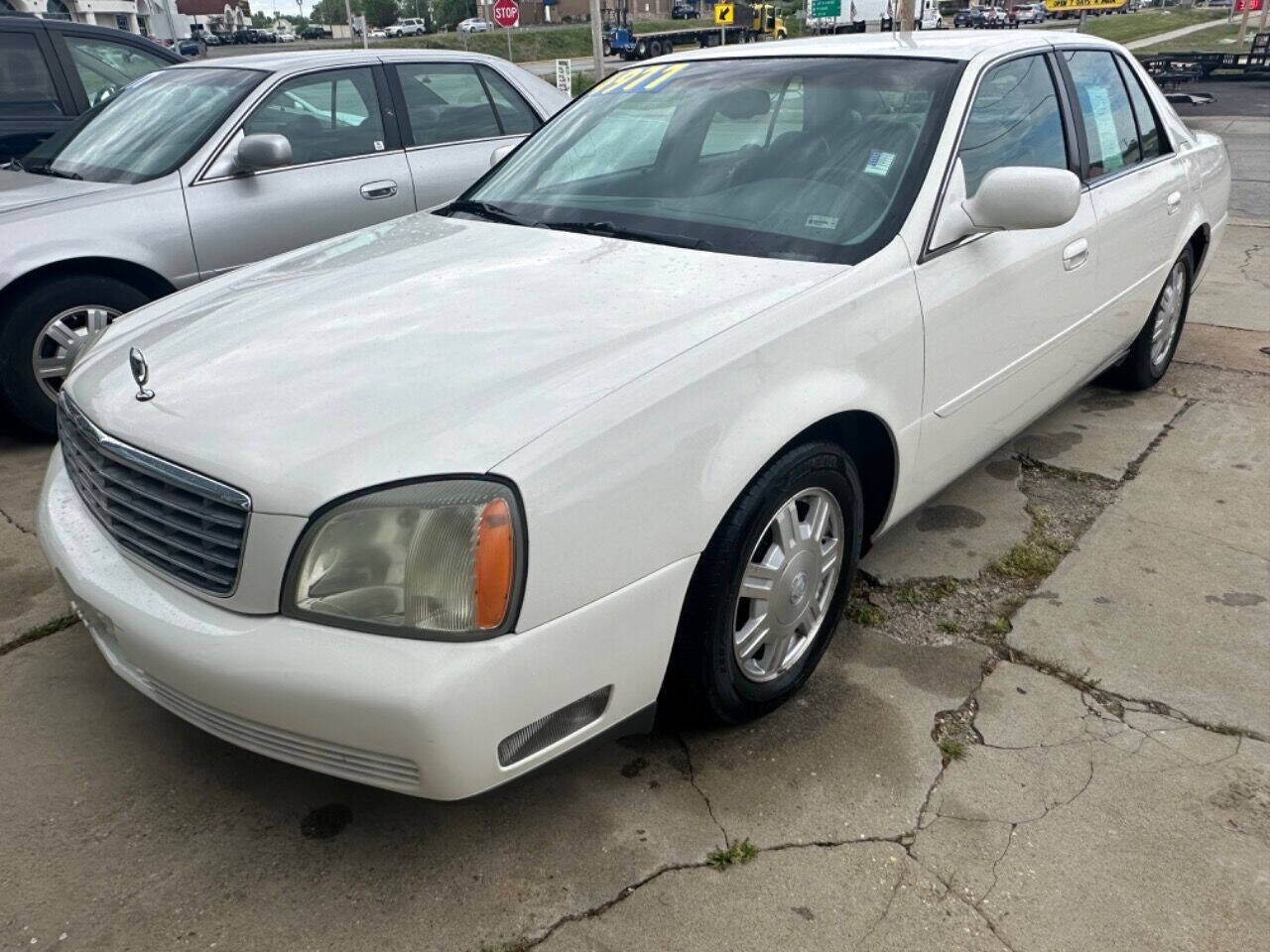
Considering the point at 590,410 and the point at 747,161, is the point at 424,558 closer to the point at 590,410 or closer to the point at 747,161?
the point at 590,410

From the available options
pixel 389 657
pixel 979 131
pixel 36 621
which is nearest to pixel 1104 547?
pixel 979 131

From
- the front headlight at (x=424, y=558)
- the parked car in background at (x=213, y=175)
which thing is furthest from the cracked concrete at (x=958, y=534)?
the parked car in background at (x=213, y=175)

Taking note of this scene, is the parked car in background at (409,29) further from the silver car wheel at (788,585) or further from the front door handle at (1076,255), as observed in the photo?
the silver car wheel at (788,585)

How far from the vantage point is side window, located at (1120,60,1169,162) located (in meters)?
4.05

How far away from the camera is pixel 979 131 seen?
2969 millimetres

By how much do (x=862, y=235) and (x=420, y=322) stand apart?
1137 mm

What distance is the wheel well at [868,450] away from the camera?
8.11 feet

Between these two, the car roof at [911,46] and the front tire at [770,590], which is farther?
the car roof at [911,46]

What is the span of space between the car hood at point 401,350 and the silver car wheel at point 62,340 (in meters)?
1.75

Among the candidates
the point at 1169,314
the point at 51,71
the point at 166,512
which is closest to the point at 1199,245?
the point at 1169,314

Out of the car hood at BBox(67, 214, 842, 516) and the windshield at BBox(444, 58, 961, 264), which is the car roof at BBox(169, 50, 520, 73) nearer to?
the windshield at BBox(444, 58, 961, 264)

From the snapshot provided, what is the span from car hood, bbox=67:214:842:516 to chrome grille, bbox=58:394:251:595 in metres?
0.04

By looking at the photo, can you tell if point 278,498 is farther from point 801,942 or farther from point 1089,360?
point 1089,360

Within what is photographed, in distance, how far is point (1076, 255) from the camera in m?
3.33
